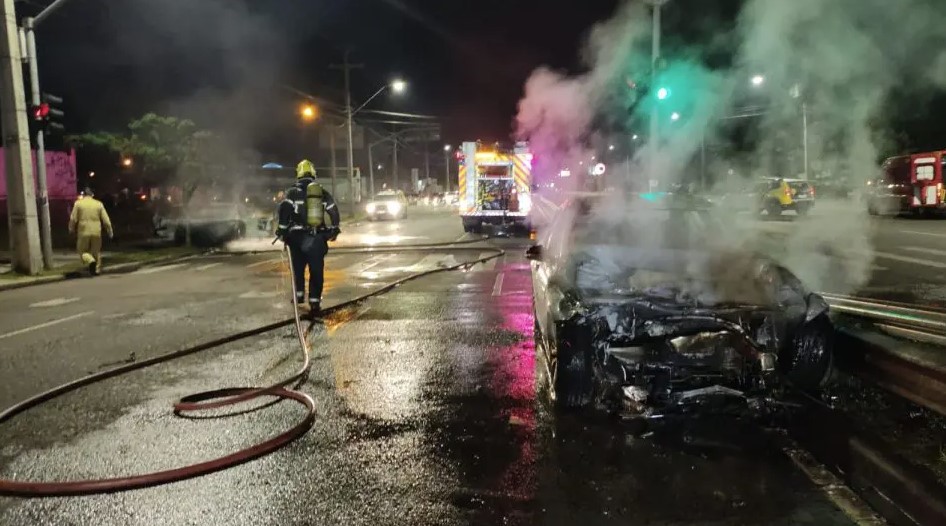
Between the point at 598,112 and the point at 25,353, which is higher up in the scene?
the point at 598,112

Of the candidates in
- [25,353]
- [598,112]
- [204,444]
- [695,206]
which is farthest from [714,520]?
[598,112]

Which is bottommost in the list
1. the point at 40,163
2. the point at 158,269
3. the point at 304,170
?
the point at 158,269

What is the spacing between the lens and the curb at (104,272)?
40.4 ft

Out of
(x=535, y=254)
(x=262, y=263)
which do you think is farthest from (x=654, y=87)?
(x=535, y=254)

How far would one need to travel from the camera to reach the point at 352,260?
15.5 metres

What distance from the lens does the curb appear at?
12.3 m

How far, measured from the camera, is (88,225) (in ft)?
44.0

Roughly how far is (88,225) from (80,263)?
2.33 m

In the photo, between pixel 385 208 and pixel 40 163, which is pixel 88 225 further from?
pixel 385 208

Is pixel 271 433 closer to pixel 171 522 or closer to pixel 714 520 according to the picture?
pixel 171 522

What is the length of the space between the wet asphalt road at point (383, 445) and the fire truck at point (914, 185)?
17.0m

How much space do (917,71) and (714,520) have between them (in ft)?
17.9

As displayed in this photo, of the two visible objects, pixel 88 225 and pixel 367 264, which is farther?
pixel 367 264

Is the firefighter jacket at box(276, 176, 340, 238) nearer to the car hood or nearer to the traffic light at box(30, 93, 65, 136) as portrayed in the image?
the car hood
